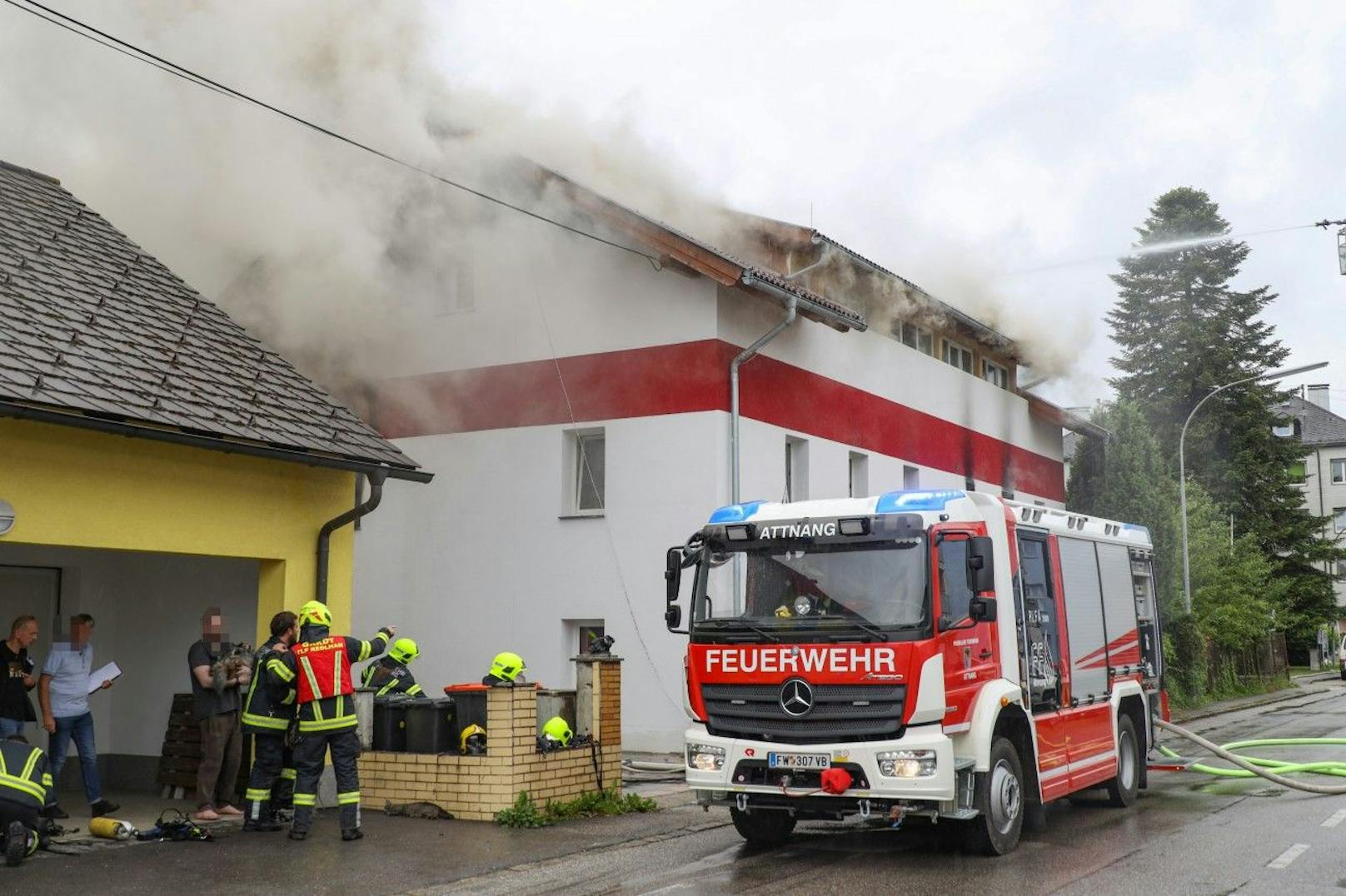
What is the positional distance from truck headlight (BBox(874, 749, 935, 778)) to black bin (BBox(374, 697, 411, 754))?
4.50 m

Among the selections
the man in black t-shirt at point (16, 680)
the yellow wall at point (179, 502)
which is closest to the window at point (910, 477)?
the yellow wall at point (179, 502)

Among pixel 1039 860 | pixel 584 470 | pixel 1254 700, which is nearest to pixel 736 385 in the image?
pixel 584 470

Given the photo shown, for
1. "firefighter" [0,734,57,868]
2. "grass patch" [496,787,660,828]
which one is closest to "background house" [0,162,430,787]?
"firefighter" [0,734,57,868]

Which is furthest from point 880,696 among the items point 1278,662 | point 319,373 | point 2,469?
point 1278,662

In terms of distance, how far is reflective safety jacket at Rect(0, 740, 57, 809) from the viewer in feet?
25.3

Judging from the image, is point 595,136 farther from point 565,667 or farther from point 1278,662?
point 1278,662

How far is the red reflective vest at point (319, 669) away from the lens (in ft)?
30.0

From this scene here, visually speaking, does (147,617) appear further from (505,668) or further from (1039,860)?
(1039,860)

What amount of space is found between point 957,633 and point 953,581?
0.34 meters

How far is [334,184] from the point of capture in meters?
15.7

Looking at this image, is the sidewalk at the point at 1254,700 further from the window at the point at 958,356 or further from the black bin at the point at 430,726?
the black bin at the point at 430,726

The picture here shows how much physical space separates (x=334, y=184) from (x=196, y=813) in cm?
836

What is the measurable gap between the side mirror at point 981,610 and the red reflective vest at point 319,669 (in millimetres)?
4488

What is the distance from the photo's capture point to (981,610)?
26.7 feet
